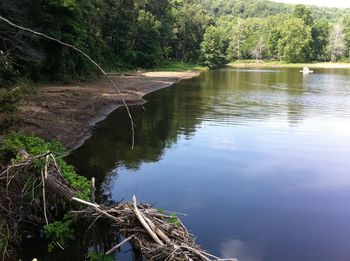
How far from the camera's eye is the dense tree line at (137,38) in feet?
88.2

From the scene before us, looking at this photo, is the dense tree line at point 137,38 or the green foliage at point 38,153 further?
the dense tree line at point 137,38

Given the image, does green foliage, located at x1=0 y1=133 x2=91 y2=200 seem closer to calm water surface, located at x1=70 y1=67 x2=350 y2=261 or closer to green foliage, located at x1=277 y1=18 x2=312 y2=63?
calm water surface, located at x1=70 y1=67 x2=350 y2=261

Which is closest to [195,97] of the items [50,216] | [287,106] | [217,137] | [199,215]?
[287,106]

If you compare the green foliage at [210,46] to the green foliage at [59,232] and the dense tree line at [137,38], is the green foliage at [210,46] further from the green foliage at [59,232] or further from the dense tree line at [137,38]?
the green foliage at [59,232]

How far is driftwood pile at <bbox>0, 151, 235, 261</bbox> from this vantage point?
267 inches

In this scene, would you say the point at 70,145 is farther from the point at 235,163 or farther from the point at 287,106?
the point at 287,106

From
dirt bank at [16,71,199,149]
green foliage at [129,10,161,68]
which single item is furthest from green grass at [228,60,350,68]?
dirt bank at [16,71,199,149]

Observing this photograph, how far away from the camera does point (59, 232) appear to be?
332 inches

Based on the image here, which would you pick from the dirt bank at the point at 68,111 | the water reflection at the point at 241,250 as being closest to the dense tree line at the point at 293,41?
the dirt bank at the point at 68,111

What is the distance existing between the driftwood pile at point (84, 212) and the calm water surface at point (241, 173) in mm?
1407

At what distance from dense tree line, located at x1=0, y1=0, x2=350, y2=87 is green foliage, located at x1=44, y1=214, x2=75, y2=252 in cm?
447

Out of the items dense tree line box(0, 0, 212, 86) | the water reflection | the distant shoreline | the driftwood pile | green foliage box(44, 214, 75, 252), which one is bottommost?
the water reflection

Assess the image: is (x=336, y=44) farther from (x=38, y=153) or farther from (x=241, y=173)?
(x=38, y=153)

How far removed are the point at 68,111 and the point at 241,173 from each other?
10.7m
